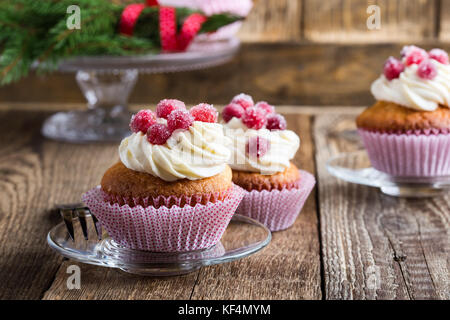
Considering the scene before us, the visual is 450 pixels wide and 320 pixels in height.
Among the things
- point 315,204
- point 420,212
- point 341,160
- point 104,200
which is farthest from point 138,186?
point 341,160

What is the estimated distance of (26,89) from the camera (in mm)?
2994

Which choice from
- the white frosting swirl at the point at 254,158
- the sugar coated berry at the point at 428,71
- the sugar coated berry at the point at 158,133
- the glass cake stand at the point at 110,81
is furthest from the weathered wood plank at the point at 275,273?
the glass cake stand at the point at 110,81

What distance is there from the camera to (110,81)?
2.41m

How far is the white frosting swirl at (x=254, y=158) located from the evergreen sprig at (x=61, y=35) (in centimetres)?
79

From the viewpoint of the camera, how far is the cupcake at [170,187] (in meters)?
1.28

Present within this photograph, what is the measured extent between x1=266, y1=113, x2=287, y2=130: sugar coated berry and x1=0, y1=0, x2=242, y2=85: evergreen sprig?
807 millimetres

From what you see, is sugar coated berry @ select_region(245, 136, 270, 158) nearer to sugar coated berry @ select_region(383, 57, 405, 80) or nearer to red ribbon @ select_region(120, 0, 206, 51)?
sugar coated berry @ select_region(383, 57, 405, 80)

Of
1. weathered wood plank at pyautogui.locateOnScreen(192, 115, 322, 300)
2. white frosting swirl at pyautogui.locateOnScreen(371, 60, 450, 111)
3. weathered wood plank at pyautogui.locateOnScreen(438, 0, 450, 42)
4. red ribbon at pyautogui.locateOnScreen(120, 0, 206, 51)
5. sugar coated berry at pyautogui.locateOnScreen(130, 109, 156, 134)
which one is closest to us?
weathered wood plank at pyautogui.locateOnScreen(192, 115, 322, 300)

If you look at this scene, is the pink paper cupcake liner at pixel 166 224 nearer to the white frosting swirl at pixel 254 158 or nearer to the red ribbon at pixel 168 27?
the white frosting swirl at pixel 254 158

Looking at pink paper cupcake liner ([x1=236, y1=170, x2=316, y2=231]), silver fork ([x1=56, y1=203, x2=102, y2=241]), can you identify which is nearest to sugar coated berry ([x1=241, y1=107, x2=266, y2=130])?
pink paper cupcake liner ([x1=236, y1=170, x2=316, y2=231])

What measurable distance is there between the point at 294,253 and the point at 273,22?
1.65 meters

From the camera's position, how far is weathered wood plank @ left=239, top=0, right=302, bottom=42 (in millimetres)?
2826

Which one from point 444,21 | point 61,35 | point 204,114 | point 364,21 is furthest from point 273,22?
point 204,114
